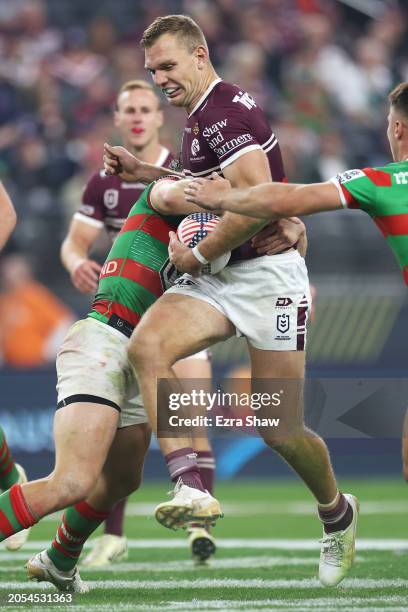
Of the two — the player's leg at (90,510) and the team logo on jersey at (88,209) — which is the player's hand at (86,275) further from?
the player's leg at (90,510)

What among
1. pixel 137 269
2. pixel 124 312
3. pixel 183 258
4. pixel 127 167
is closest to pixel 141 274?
pixel 137 269

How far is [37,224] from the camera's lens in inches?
520

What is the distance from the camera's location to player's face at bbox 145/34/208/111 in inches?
233

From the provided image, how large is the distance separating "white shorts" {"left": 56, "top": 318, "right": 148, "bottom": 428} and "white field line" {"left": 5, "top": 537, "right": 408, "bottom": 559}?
2.59m

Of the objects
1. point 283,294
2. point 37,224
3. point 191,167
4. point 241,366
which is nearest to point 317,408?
point 283,294

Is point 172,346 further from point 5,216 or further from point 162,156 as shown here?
point 162,156

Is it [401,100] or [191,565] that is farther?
[191,565]

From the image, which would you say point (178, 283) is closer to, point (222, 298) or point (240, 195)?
point (222, 298)

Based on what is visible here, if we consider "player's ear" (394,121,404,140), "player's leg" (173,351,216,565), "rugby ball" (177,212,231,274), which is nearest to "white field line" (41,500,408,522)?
"player's leg" (173,351,216,565)

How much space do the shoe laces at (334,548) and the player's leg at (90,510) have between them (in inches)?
37.3

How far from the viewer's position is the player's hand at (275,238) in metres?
5.93

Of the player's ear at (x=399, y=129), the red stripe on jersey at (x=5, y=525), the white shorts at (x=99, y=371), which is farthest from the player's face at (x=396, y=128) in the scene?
the red stripe on jersey at (x=5, y=525)

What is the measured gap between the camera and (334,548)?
6.17 m

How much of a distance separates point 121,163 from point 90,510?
Answer: 1.67m
